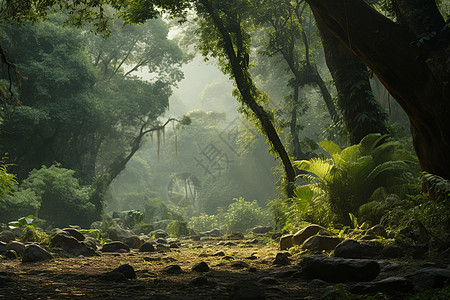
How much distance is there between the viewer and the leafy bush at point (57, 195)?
56.3 feet

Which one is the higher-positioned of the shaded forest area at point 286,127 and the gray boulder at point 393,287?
the shaded forest area at point 286,127

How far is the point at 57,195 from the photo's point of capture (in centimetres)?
1794

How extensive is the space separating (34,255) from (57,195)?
41.7ft

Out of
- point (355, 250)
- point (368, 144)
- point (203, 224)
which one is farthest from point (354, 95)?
point (203, 224)

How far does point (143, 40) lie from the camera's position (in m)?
34.0

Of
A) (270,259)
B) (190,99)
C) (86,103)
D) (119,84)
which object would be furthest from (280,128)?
(190,99)

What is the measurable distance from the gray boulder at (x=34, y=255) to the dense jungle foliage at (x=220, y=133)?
4.09 ft

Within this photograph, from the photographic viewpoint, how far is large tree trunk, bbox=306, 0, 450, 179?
481 cm

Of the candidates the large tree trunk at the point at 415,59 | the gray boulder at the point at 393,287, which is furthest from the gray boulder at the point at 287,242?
the gray boulder at the point at 393,287

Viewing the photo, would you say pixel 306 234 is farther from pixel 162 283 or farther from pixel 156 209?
pixel 156 209

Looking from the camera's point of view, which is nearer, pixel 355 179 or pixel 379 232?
pixel 379 232

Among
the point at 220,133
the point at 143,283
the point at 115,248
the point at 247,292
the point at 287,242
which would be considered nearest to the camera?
the point at 247,292

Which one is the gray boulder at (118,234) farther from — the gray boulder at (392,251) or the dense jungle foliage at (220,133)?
the gray boulder at (392,251)

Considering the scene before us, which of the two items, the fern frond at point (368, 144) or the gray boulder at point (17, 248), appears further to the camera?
the fern frond at point (368, 144)
